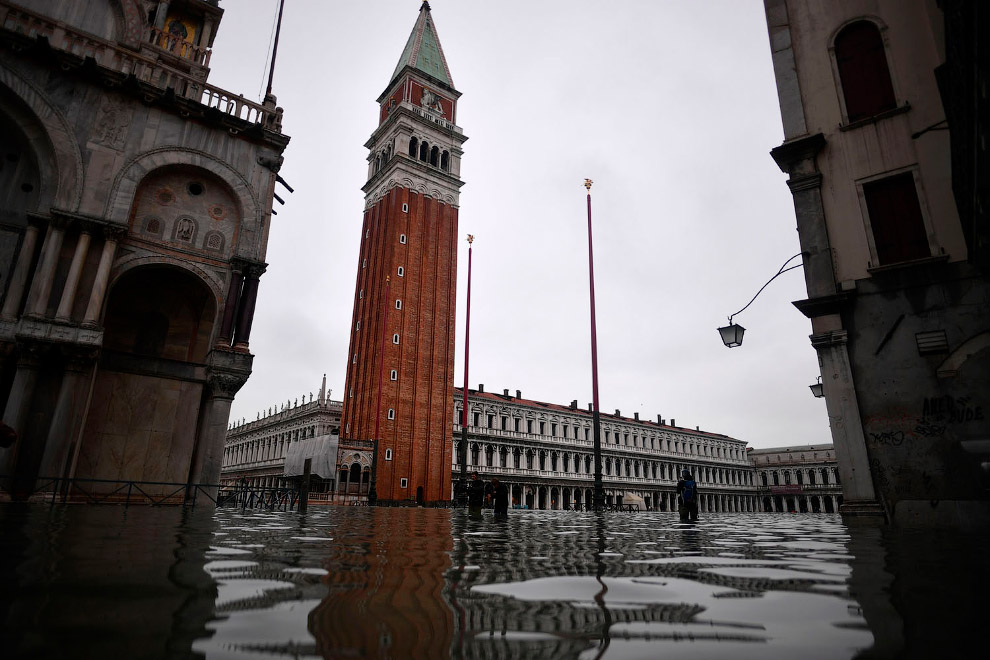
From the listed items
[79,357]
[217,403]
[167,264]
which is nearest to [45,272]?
[79,357]

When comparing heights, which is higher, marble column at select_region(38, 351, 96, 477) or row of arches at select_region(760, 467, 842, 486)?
row of arches at select_region(760, 467, 842, 486)

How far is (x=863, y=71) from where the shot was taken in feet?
36.5

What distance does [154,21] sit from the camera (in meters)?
16.3

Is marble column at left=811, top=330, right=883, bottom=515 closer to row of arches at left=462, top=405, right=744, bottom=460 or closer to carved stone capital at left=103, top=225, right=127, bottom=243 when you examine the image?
carved stone capital at left=103, top=225, right=127, bottom=243

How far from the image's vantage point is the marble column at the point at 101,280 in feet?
38.6

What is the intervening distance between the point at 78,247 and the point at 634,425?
59092 millimetres

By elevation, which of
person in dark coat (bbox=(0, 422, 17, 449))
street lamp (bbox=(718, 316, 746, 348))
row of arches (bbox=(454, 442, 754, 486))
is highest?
row of arches (bbox=(454, 442, 754, 486))

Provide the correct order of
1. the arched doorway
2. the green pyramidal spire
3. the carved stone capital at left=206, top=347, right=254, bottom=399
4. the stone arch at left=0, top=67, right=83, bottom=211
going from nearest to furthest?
the stone arch at left=0, top=67, right=83, bottom=211, the arched doorway, the carved stone capital at left=206, top=347, right=254, bottom=399, the green pyramidal spire

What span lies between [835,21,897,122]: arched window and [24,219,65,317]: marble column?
16.4m

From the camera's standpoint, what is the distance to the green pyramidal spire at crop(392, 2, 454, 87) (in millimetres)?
53250

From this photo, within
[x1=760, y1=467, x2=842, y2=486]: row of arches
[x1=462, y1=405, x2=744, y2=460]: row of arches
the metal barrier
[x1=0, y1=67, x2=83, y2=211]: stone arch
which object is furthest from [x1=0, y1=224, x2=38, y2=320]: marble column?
[x1=760, y1=467, x2=842, y2=486]: row of arches

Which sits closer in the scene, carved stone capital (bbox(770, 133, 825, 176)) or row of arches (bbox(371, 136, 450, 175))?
carved stone capital (bbox(770, 133, 825, 176))

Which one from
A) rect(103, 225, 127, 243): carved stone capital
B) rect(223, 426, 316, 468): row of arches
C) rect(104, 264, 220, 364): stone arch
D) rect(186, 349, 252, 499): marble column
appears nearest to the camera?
rect(103, 225, 127, 243): carved stone capital

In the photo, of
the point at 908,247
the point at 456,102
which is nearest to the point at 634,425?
the point at 456,102
